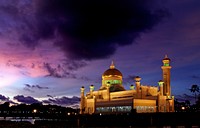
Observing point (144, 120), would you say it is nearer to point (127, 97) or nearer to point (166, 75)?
point (127, 97)

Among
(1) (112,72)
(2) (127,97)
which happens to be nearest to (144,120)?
(2) (127,97)

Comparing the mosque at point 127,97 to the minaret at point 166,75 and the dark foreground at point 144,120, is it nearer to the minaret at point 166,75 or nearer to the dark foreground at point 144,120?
the minaret at point 166,75

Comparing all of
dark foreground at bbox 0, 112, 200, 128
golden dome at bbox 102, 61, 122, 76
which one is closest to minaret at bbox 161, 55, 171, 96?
golden dome at bbox 102, 61, 122, 76

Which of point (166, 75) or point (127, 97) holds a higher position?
point (166, 75)

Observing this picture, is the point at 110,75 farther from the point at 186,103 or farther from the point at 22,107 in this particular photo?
the point at 22,107

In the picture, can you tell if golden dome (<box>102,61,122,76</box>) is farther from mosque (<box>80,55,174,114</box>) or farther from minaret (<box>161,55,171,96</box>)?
minaret (<box>161,55,171,96</box>)

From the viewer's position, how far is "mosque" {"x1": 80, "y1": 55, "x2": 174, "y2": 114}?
7062 centimetres

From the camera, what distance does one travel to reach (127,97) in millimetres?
76062

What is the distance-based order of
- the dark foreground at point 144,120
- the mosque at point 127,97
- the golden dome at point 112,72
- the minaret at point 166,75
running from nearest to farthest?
the dark foreground at point 144,120 < the mosque at point 127,97 < the minaret at point 166,75 < the golden dome at point 112,72

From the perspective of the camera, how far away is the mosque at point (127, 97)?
7062 cm

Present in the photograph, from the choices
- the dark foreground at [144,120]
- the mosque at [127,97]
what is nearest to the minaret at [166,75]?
the mosque at [127,97]

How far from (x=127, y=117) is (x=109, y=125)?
4569mm

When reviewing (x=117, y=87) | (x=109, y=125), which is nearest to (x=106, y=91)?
(x=117, y=87)

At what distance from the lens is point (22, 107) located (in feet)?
589
